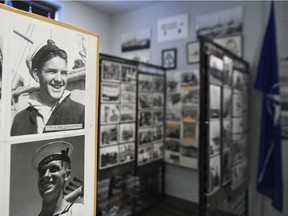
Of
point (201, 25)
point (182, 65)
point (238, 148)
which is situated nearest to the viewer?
point (238, 148)

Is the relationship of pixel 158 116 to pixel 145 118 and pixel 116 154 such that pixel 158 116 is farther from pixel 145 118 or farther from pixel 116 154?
pixel 116 154

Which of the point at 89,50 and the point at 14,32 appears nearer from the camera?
the point at 14,32

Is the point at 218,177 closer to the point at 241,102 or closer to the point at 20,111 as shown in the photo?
the point at 241,102

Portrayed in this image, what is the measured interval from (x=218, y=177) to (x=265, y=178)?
0.75m

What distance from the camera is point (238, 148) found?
6.70ft

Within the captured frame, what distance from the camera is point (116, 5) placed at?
2633 mm

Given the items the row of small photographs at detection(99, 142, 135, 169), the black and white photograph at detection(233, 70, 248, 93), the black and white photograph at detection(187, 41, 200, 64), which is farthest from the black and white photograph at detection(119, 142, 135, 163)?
the black and white photograph at detection(187, 41, 200, 64)

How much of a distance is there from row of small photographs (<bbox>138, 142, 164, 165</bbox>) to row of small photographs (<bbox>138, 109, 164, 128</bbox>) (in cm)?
26

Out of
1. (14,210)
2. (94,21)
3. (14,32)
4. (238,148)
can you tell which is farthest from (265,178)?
(94,21)

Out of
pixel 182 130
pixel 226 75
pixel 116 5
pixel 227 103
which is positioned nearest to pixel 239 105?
pixel 227 103

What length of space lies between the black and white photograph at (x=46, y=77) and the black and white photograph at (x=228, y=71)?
51.6 inches

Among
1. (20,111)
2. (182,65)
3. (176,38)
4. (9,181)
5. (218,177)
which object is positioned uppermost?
(176,38)

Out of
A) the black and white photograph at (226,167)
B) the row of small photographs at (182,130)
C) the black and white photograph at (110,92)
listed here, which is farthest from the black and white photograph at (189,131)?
the black and white photograph at (110,92)

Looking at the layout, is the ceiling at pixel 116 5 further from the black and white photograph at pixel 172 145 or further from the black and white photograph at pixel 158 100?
the black and white photograph at pixel 172 145
